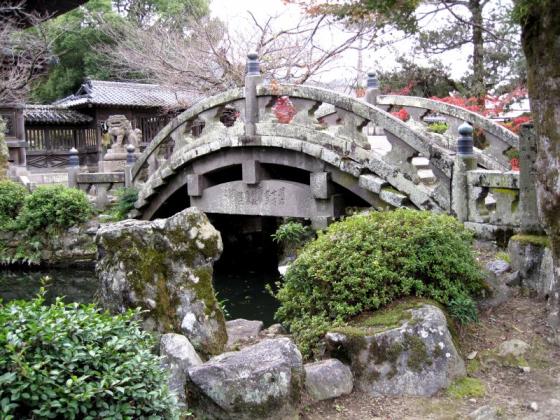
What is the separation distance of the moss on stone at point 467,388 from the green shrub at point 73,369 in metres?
2.68

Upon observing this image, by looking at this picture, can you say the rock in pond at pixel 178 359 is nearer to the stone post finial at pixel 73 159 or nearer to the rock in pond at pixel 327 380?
the rock in pond at pixel 327 380

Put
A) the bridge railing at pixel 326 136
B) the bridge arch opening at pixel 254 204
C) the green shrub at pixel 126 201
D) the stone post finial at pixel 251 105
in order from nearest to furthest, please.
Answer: the bridge railing at pixel 326 136 < the bridge arch opening at pixel 254 204 < the stone post finial at pixel 251 105 < the green shrub at pixel 126 201

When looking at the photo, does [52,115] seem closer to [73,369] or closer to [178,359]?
[178,359]

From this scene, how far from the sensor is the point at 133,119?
102ft

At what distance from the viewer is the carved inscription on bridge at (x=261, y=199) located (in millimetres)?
11719

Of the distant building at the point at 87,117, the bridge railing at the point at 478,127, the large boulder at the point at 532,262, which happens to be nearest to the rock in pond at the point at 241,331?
the large boulder at the point at 532,262

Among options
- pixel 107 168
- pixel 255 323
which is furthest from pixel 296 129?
pixel 107 168

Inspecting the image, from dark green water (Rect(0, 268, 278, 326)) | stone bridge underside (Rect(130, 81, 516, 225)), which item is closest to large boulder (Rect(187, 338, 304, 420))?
stone bridge underside (Rect(130, 81, 516, 225))

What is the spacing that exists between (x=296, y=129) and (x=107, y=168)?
1136cm

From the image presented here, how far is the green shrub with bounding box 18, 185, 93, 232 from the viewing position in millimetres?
15320

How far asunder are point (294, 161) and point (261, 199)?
1192 millimetres

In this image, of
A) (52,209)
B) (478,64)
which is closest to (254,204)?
(52,209)

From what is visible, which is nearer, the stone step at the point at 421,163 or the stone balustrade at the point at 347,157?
the stone balustrade at the point at 347,157

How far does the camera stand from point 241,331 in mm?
6645
